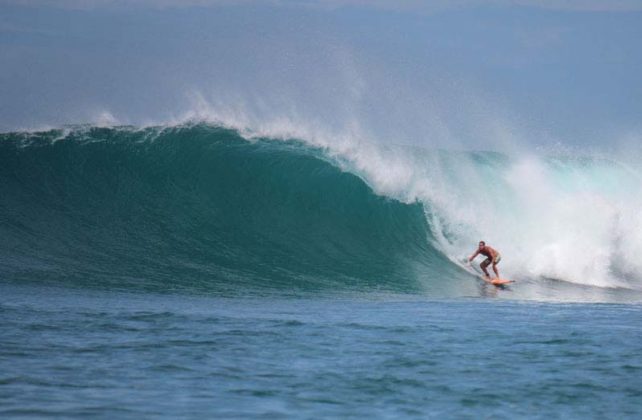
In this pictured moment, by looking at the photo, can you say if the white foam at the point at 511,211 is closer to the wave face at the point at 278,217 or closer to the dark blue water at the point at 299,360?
the wave face at the point at 278,217

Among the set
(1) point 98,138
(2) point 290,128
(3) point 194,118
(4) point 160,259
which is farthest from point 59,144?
(4) point 160,259

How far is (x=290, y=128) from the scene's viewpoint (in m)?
21.6

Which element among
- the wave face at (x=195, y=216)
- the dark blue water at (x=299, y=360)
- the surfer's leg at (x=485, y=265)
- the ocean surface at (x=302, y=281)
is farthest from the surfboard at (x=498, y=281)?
the dark blue water at (x=299, y=360)

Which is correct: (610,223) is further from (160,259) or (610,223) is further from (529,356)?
(529,356)

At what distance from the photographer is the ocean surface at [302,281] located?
6.89 meters

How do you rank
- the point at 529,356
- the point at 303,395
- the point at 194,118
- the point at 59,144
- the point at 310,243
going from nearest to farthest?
the point at 303,395 < the point at 529,356 < the point at 310,243 < the point at 59,144 < the point at 194,118

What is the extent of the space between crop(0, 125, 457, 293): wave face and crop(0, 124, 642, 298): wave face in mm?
39

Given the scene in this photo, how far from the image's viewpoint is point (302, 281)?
14.3 metres

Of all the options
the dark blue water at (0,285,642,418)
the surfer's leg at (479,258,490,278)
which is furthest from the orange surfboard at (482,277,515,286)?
the dark blue water at (0,285,642,418)

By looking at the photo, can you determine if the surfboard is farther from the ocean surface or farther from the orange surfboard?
the ocean surface

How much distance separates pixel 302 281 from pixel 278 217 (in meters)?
4.00

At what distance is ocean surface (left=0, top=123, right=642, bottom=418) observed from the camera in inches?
271

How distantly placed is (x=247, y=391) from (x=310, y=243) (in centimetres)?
1040

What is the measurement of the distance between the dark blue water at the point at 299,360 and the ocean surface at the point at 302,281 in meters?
0.03
